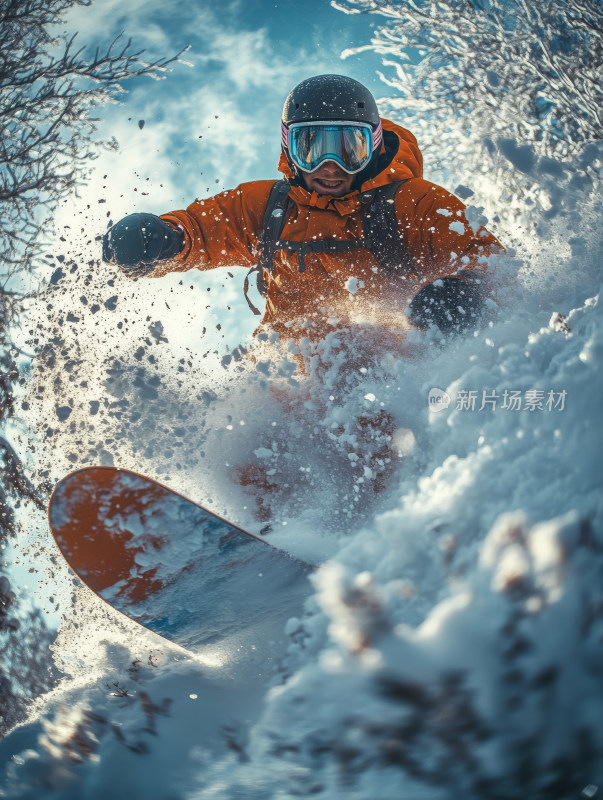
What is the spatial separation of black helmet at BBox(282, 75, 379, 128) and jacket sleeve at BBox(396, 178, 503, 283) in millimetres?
312

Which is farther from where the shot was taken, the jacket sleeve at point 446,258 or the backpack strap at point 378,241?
the backpack strap at point 378,241

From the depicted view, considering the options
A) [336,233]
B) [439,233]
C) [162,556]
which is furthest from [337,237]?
[162,556]

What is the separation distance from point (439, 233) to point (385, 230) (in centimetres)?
20

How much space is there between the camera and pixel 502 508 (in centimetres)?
139

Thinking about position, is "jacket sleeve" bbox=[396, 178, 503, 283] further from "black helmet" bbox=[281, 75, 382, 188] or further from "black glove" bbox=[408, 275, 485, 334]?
"black helmet" bbox=[281, 75, 382, 188]

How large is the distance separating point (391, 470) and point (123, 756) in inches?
47.2

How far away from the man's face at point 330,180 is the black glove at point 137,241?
0.58m

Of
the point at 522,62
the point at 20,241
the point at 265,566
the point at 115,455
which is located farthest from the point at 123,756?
the point at 522,62

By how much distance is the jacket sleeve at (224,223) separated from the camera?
88.0 inches

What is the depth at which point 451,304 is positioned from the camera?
6.31 ft

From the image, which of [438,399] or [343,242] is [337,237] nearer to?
[343,242]

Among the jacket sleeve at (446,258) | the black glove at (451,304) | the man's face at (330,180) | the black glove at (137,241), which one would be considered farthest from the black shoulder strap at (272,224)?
the black glove at (451,304)

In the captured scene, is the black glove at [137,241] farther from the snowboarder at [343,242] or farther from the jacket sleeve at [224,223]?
the jacket sleeve at [224,223]

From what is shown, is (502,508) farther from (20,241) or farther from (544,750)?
(20,241)
